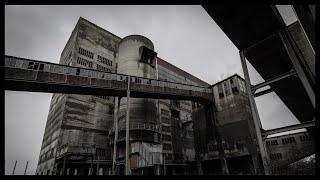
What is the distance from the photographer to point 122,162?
75.7 feet

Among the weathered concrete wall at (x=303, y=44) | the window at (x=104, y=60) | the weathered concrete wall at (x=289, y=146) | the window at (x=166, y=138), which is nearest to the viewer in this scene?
the weathered concrete wall at (x=303, y=44)

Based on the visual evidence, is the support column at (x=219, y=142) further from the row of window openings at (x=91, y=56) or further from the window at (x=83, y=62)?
the window at (x=83, y=62)

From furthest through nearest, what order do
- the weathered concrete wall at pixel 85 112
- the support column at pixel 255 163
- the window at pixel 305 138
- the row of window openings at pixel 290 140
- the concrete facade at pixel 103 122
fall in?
1. the row of window openings at pixel 290 140
2. the window at pixel 305 138
3. the weathered concrete wall at pixel 85 112
4. the concrete facade at pixel 103 122
5. the support column at pixel 255 163

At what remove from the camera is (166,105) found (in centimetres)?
3164

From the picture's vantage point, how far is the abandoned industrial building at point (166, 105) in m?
11.6

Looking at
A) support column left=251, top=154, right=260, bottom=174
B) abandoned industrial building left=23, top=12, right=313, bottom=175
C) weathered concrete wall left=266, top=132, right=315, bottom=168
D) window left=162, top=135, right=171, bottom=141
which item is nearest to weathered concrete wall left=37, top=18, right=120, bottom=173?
abandoned industrial building left=23, top=12, right=313, bottom=175

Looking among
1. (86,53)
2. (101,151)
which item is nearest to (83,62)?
(86,53)

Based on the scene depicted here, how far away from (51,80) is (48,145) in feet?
54.4

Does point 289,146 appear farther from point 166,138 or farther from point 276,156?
point 166,138

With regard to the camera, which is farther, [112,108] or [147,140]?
[112,108]

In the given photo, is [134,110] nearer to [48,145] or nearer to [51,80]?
[51,80]

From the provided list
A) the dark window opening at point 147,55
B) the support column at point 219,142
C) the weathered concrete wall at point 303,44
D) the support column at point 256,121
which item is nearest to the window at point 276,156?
the support column at point 219,142

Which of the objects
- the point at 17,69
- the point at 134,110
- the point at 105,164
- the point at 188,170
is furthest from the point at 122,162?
the point at 17,69

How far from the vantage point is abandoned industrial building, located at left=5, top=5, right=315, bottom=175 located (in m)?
11.6
